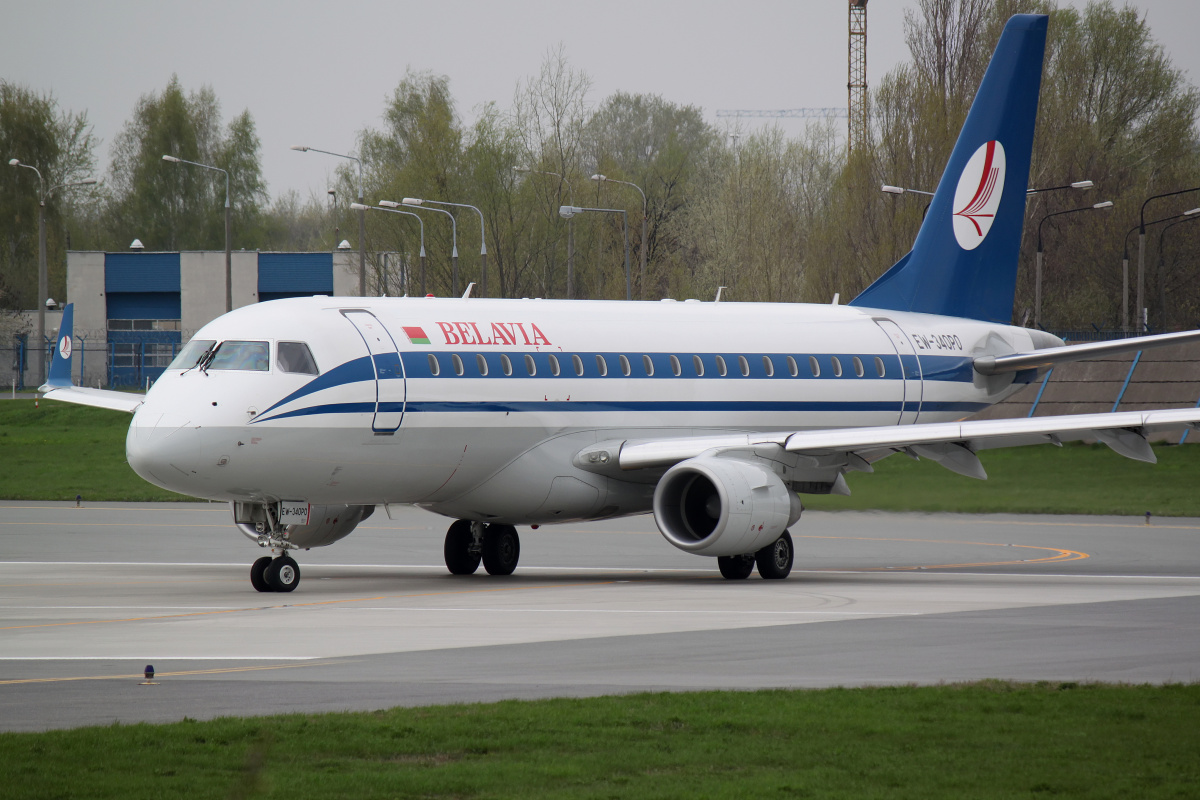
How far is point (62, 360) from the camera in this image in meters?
29.7

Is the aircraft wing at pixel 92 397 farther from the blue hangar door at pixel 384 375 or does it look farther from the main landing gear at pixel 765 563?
the main landing gear at pixel 765 563

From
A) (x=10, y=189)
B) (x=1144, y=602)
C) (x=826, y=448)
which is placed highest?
(x=10, y=189)

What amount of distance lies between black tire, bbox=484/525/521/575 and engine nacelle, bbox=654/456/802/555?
3271 millimetres

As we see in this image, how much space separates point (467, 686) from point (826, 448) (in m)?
11.4

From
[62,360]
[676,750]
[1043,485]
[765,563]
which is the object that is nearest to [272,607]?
[765,563]

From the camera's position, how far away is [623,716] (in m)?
11.2

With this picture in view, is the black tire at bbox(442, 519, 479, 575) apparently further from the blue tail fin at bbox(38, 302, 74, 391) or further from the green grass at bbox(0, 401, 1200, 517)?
the green grass at bbox(0, 401, 1200, 517)

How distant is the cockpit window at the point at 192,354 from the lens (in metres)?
21.5

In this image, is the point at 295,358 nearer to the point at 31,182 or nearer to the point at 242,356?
the point at 242,356

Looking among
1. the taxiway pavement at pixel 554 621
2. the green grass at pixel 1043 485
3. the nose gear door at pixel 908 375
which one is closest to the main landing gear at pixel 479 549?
the taxiway pavement at pixel 554 621

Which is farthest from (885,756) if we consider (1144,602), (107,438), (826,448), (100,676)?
(107,438)

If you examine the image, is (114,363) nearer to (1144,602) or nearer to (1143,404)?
(1143,404)

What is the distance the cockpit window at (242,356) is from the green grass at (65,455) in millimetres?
23769

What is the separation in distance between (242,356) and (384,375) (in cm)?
193
